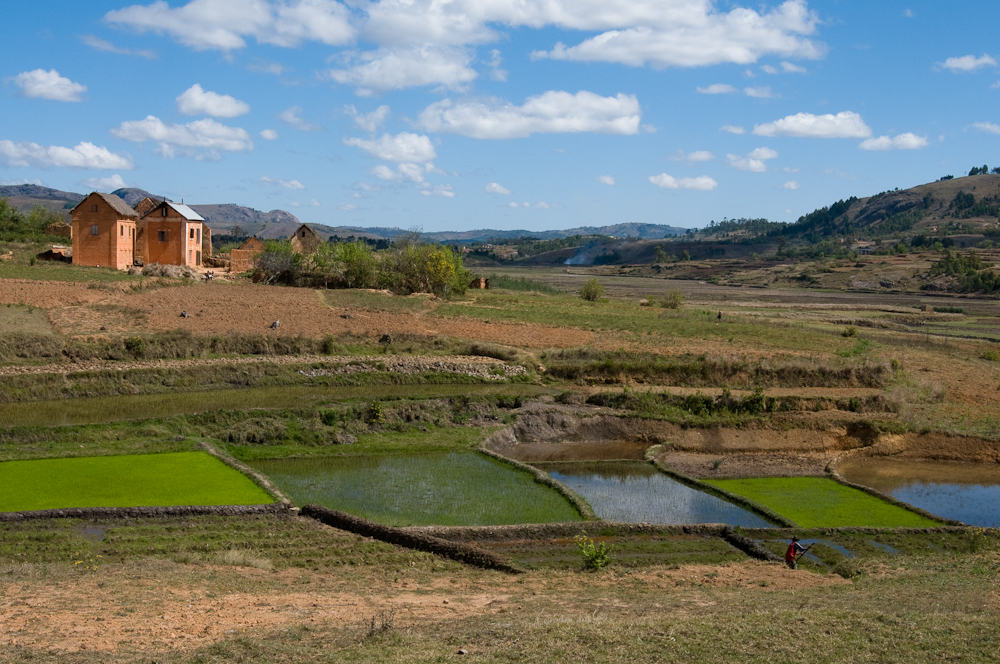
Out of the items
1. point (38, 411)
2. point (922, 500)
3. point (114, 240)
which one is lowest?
point (922, 500)

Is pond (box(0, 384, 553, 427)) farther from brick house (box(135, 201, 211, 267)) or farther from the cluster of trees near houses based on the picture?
brick house (box(135, 201, 211, 267))

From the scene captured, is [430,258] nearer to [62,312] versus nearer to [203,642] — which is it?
[62,312]

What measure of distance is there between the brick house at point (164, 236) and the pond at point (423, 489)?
40.3 m

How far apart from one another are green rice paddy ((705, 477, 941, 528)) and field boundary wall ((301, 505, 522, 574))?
25.4ft

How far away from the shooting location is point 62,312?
1384 inches

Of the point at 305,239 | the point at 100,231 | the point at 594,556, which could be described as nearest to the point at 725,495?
the point at 594,556

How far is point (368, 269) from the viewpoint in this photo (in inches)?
2339

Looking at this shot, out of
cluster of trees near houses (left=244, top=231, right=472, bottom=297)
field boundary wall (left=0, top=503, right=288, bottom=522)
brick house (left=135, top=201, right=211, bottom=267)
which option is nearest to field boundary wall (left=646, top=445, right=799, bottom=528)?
field boundary wall (left=0, top=503, right=288, bottom=522)

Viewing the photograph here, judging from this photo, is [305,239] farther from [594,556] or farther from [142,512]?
[594,556]

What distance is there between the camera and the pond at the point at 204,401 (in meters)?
24.2

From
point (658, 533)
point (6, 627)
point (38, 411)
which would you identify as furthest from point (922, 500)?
point (38, 411)

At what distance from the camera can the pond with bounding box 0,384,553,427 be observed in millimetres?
24250

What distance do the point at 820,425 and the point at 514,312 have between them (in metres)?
24.9

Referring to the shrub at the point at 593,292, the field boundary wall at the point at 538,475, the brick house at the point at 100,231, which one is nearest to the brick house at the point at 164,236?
the brick house at the point at 100,231
